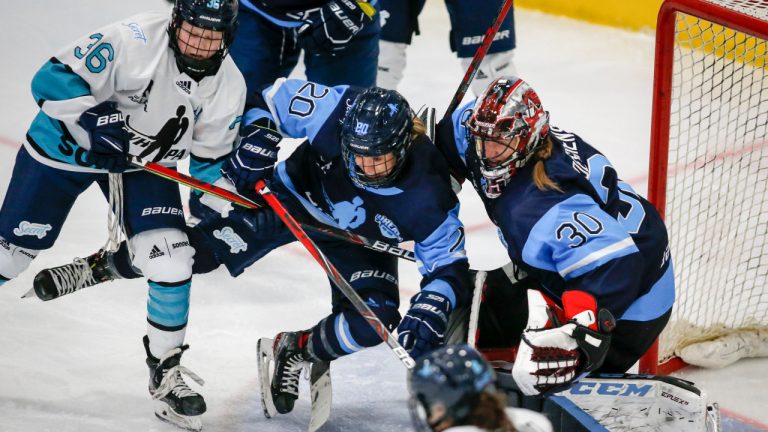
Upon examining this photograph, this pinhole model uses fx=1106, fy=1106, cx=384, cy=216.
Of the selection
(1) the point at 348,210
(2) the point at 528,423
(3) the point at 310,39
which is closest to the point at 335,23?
(3) the point at 310,39

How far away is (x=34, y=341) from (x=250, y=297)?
80 centimetres

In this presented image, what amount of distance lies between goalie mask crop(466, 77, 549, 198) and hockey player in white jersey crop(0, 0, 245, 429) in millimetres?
729

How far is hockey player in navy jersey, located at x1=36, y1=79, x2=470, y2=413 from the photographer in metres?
2.88

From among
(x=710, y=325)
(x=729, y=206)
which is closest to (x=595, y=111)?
(x=729, y=206)

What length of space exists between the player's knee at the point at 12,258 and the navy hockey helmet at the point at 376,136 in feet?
3.12

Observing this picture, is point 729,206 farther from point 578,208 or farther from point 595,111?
point 578,208

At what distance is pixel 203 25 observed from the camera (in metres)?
2.90

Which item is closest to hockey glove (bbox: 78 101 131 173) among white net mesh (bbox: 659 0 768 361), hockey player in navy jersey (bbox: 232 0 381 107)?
hockey player in navy jersey (bbox: 232 0 381 107)

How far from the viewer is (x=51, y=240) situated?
311 centimetres

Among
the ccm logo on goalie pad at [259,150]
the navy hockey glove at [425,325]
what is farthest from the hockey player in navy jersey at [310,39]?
the navy hockey glove at [425,325]

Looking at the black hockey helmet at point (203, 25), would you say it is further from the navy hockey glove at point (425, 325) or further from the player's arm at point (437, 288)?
the navy hockey glove at point (425, 325)

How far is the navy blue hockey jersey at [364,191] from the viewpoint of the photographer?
294cm

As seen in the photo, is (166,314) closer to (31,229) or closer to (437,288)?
(31,229)

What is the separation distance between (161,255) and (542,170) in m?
1.07
